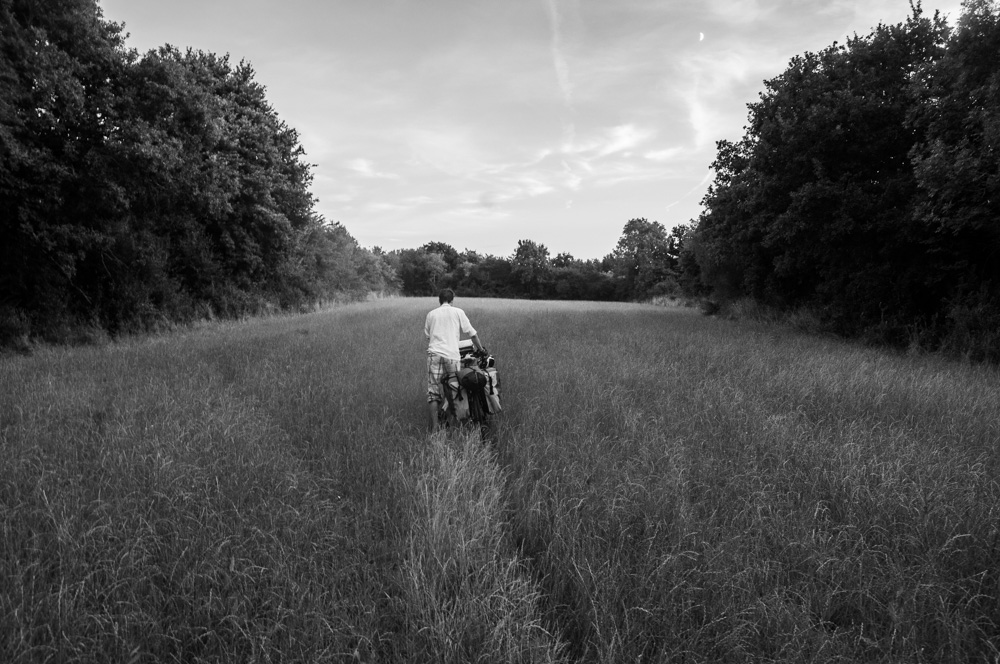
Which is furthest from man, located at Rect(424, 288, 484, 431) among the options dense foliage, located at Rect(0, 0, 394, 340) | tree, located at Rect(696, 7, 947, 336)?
tree, located at Rect(696, 7, 947, 336)

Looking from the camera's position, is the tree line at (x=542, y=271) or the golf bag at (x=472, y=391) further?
the tree line at (x=542, y=271)

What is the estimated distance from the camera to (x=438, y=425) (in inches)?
226

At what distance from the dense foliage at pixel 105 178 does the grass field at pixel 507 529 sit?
27.6 ft

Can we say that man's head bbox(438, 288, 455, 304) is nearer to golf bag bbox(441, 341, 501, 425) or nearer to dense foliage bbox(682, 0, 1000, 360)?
golf bag bbox(441, 341, 501, 425)

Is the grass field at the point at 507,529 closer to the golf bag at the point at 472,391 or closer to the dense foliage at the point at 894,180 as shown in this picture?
the golf bag at the point at 472,391

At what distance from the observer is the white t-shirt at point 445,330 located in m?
5.67

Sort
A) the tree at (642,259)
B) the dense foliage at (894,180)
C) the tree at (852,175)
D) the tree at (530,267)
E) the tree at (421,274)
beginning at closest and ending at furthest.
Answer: the dense foliage at (894,180) → the tree at (852,175) → the tree at (642,259) → the tree at (530,267) → the tree at (421,274)

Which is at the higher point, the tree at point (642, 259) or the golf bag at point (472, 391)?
the tree at point (642, 259)

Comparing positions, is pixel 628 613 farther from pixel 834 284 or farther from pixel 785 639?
pixel 834 284

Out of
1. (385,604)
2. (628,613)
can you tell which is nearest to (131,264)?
(385,604)

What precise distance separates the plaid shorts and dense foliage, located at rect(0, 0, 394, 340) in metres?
12.5

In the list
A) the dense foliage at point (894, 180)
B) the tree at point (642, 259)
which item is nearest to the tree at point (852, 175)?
the dense foliage at point (894, 180)

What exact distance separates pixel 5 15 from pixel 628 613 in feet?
58.5

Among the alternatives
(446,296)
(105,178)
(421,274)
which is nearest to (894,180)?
(446,296)
